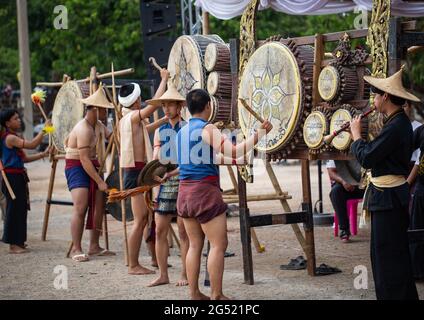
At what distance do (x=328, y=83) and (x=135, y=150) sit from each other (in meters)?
2.47

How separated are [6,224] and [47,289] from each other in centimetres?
248

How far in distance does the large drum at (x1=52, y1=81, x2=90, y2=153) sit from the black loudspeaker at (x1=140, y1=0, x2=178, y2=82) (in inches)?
61.8

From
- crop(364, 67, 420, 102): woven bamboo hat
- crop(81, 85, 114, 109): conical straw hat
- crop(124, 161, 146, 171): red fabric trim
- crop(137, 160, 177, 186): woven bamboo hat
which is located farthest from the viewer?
crop(81, 85, 114, 109): conical straw hat

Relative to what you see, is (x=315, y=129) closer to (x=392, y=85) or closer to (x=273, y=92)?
(x=273, y=92)

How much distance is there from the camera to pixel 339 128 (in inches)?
256

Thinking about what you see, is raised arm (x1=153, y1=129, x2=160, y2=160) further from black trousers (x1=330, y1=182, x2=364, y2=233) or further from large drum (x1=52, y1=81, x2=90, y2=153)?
black trousers (x1=330, y1=182, x2=364, y2=233)

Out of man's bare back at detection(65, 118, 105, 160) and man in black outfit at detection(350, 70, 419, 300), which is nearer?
man in black outfit at detection(350, 70, 419, 300)

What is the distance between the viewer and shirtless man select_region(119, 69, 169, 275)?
812 cm

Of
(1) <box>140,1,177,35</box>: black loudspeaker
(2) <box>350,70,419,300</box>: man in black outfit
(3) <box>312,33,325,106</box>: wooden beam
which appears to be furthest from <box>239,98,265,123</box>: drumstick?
(1) <box>140,1,177,35</box>: black loudspeaker

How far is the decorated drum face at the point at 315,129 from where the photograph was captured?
669 cm

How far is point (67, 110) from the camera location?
35.5 feet

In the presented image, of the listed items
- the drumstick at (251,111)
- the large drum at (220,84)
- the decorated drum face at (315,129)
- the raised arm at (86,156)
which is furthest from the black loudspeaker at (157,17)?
the decorated drum face at (315,129)

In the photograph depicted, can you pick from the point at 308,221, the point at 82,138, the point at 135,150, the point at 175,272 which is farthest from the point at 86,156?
the point at 308,221

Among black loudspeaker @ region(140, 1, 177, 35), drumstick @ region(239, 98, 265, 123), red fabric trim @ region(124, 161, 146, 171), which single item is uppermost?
black loudspeaker @ region(140, 1, 177, 35)
